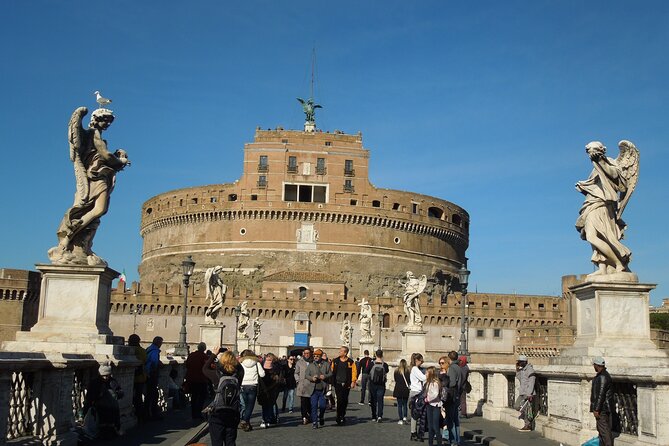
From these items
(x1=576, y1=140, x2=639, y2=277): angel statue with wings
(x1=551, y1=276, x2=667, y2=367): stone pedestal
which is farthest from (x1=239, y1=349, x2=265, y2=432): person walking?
(x1=576, y1=140, x2=639, y2=277): angel statue with wings

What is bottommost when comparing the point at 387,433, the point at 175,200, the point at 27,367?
the point at 387,433

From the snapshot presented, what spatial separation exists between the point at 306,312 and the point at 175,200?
22704mm

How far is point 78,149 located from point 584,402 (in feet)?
20.9

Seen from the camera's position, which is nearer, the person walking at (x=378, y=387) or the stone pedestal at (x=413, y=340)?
the person walking at (x=378, y=387)

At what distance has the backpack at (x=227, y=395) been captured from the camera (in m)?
7.57

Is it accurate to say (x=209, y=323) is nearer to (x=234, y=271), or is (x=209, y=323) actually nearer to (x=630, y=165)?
(x=630, y=165)

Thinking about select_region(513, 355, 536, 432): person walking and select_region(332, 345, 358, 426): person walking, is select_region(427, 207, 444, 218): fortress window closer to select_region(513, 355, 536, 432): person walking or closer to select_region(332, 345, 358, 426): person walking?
select_region(332, 345, 358, 426): person walking

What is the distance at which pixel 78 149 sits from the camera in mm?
9055

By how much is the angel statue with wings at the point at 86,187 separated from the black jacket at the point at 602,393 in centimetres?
544

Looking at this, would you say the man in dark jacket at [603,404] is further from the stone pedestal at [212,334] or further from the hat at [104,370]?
the stone pedestal at [212,334]

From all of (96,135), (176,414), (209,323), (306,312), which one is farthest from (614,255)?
(306,312)

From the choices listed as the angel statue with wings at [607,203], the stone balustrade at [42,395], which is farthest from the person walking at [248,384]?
the angel statue with wings at [607,203]

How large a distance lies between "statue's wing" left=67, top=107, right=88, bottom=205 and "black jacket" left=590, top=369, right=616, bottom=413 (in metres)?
5.88

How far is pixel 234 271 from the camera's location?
71875 millimetres
